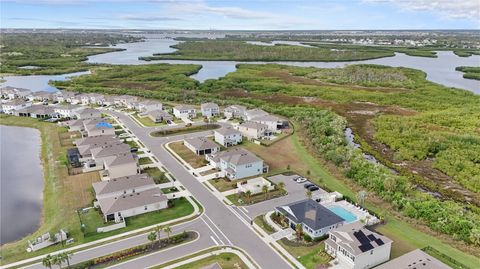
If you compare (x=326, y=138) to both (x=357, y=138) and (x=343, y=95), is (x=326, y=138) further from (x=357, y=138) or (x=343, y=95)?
(x=343, y=95)

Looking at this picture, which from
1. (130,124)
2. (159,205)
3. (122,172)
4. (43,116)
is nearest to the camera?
(159,205)

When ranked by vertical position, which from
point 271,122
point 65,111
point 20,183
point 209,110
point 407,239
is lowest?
point 20,183

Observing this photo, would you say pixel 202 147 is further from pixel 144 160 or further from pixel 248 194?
pixel 248 194

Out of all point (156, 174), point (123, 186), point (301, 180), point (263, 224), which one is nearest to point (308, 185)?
point (301, 180)

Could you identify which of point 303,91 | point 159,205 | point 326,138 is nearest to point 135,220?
point 159,205

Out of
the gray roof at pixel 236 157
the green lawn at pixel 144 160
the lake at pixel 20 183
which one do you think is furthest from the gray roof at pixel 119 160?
the gray roof at pixel 236 157

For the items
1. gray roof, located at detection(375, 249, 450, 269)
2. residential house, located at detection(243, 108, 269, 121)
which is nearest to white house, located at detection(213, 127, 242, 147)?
residential house, located at detection(243, 108, 269, 121)
